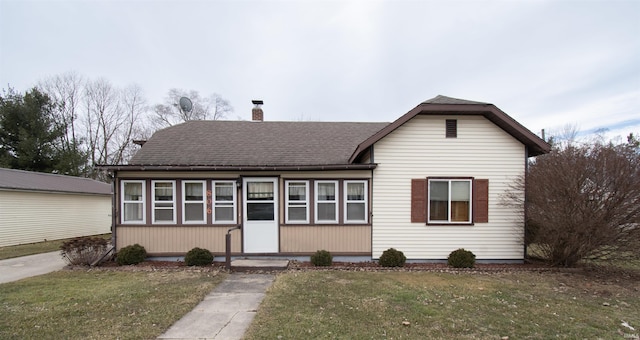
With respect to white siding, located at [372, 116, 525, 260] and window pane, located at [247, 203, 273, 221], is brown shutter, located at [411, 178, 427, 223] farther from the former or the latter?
window pane, located at [247, 203, 273, 221]

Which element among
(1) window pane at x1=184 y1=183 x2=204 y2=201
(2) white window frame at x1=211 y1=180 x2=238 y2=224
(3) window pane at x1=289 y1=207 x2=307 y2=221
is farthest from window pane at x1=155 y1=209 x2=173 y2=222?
(3) window pane at x1=289 y1=207 x2=307 y2=221

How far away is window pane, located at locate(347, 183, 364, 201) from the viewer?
9023 millimetres

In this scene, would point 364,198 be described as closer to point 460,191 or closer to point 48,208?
point 460,191

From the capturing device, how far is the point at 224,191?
915 cm

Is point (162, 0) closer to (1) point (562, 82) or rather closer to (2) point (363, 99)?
(2) point (363, 99)

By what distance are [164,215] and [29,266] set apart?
4.35 metres

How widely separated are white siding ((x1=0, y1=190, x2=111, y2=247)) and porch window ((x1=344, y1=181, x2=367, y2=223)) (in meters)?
15.7

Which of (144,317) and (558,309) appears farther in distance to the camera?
(558,309)

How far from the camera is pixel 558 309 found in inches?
204

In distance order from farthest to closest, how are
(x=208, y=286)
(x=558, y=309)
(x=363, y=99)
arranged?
(x=363, y=99), (x=208, y=286), (x=558, y=309)

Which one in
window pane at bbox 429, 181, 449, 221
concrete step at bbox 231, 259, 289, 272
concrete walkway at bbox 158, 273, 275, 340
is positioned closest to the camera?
concrete walkway at bbox 158, 273, 275, 340

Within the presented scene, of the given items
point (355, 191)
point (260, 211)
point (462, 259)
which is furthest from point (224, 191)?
point (462, 259)

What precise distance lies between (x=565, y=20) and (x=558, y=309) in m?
11.7

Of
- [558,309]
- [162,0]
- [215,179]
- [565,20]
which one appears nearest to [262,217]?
[215,179]
